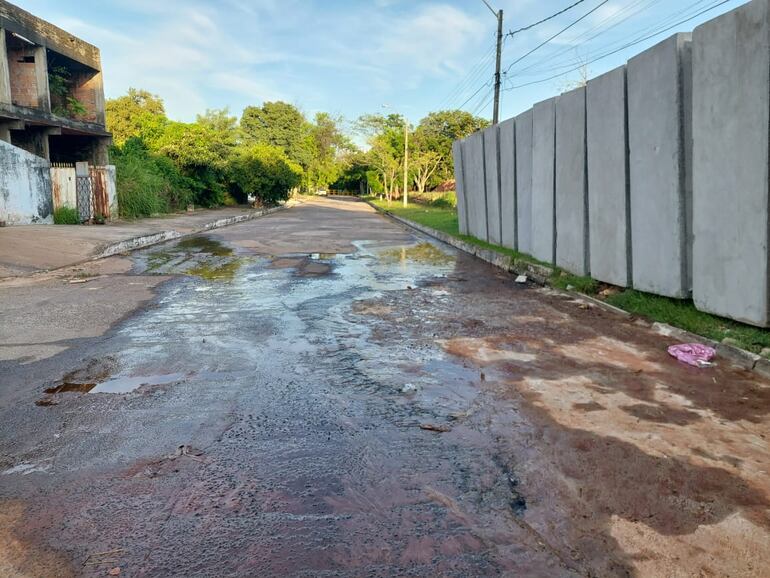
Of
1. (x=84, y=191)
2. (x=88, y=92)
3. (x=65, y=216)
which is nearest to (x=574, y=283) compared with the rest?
(x=65, y=216)

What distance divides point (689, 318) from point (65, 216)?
20.0 metres

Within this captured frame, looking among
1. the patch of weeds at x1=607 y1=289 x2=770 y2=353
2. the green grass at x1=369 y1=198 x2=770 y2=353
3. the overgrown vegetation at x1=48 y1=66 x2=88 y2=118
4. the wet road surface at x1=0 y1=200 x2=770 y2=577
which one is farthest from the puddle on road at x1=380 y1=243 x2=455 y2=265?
the overgrown vegetation at x1=48 y1=66 x2=88 y2=118

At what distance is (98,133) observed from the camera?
2514 centimetres

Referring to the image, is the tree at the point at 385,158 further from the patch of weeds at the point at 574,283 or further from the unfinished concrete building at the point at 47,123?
the patch of weeds at the point at 574,283

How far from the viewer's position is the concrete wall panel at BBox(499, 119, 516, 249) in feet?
44.3

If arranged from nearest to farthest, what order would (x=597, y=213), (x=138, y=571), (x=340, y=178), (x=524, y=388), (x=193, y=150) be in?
1. (x=138, y=571)
2. (x=524, y=388)
3. (x=597, y=213)
4. (x=193, y=150)
5. (x=340, y=178)

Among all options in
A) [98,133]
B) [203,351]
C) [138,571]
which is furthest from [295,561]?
[98,133]

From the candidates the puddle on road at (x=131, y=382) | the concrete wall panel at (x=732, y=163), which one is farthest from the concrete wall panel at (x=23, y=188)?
the concrete wall panel at (x=732, y=163)

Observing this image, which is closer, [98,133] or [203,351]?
[203,351]

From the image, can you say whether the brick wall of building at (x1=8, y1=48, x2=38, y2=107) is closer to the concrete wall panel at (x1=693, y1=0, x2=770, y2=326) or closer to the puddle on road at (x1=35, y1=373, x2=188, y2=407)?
the puddle on road at (x1=35, y1=373, x2=188, y2=407)

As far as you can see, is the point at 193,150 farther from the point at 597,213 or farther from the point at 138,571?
the point at 138,571

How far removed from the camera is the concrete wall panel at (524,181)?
12.4 m

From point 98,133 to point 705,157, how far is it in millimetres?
25310

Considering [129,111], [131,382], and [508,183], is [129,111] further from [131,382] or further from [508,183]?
[131,382]
